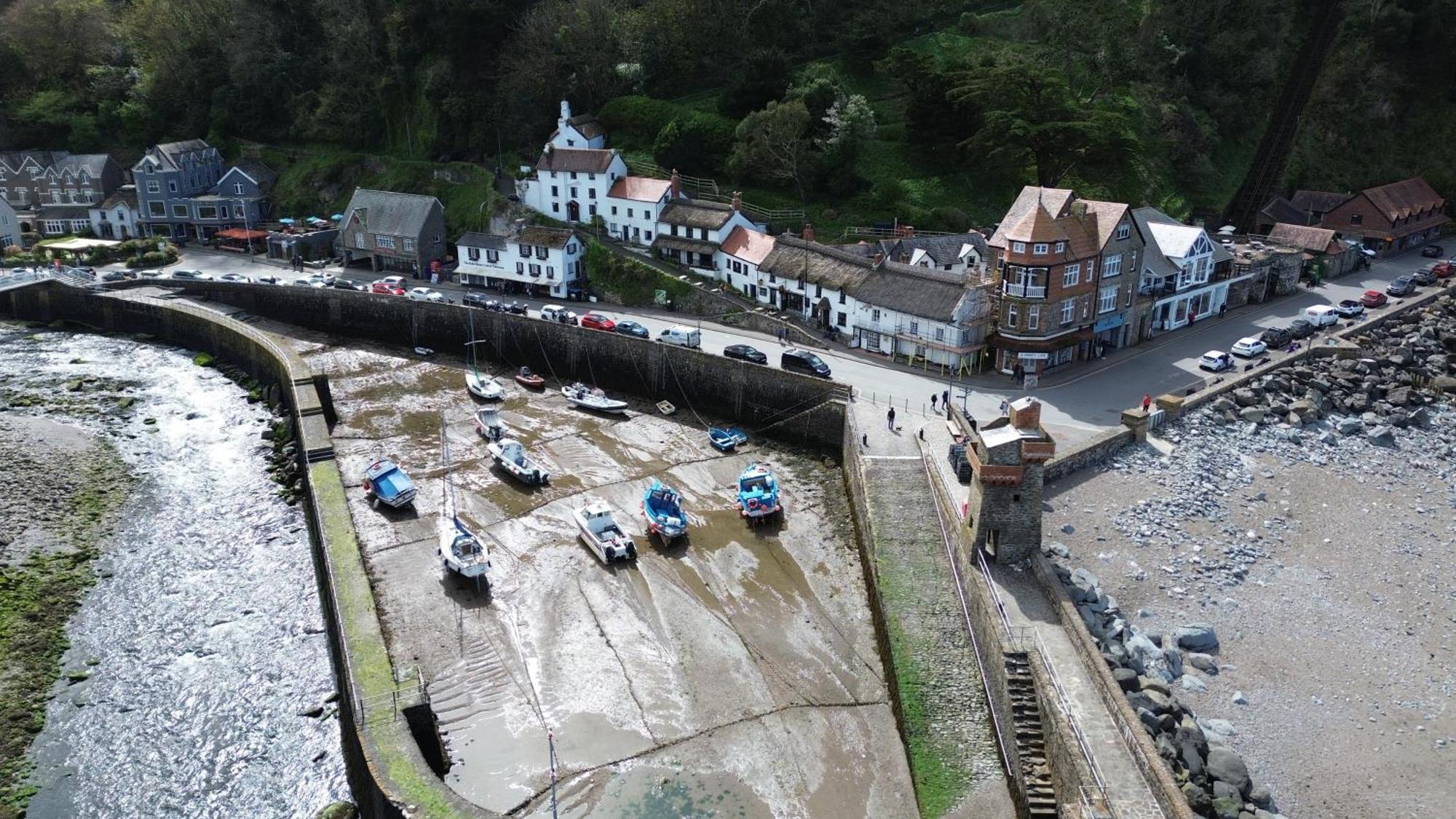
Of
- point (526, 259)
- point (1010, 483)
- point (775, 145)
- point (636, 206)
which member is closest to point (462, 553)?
point (1010, 483)

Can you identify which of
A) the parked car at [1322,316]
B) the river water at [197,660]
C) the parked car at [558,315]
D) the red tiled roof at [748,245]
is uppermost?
the red tiled roof at [748,245]

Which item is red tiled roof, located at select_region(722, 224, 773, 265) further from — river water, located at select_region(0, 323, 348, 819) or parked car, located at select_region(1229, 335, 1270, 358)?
river water, located at select_region(0, 323, 348, 819)

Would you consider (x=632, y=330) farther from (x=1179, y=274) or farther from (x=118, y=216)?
(x=118, y=216)

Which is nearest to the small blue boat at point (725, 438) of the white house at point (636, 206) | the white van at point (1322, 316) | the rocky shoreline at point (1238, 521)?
the rocky shoreline at point (1238, 521)

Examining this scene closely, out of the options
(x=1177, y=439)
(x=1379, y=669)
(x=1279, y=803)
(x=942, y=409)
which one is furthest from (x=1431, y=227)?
(x=1279, y=803)

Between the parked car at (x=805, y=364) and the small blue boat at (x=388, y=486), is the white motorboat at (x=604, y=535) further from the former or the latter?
the parked car at (x=805, y=364)

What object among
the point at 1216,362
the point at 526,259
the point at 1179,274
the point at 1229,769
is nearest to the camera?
the point at 1229,769
